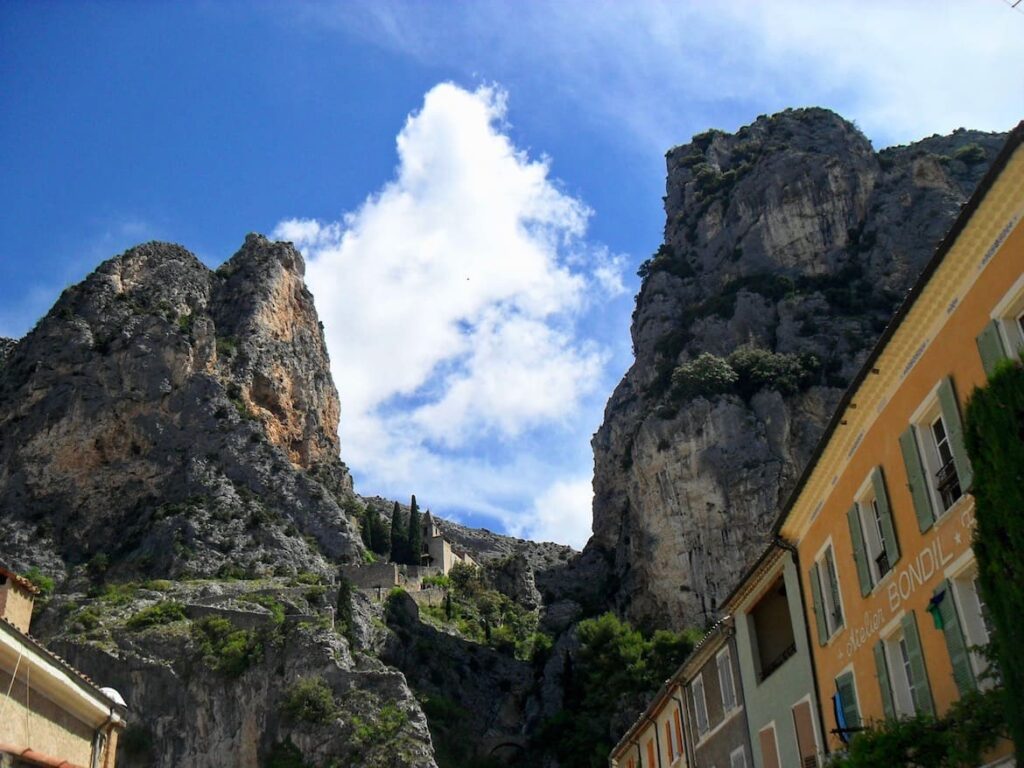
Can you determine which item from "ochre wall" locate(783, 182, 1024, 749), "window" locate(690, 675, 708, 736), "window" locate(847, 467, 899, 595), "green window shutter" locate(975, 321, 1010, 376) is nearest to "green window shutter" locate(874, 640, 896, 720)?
"ochre wall" locate(783, 182, 1024, 749)

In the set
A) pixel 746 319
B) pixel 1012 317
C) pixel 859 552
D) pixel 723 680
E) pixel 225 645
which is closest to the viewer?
pixel 1012 317

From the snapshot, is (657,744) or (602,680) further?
(602,680)

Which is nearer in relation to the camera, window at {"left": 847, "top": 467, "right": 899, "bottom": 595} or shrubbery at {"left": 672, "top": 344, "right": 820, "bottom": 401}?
window at {"left": 847, "top": 467, "right": 899, "bottom": 595}

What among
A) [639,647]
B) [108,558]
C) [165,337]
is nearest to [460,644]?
[639,647]

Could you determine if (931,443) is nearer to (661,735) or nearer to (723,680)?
(723,680)

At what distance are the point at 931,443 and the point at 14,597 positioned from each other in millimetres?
18268

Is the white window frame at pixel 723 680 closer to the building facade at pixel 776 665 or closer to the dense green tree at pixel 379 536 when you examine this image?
the building facade at pixel 776 665

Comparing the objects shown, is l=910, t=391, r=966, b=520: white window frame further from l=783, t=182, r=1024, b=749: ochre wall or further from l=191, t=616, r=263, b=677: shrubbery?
l=191, t=616, r=263, b=677: shrubbery

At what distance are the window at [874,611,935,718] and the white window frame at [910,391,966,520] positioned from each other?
1868 mm

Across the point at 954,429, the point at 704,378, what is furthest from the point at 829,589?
the point at 704,378

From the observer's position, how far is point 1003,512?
11.4m

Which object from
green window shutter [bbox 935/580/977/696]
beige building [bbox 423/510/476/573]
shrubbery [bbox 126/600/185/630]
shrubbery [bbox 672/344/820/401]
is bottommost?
green window shutter [bbox 935/580/977/696]

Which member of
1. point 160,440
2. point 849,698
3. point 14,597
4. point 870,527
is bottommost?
point 849,698

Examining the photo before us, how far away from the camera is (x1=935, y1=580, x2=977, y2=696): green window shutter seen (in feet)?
44.7
